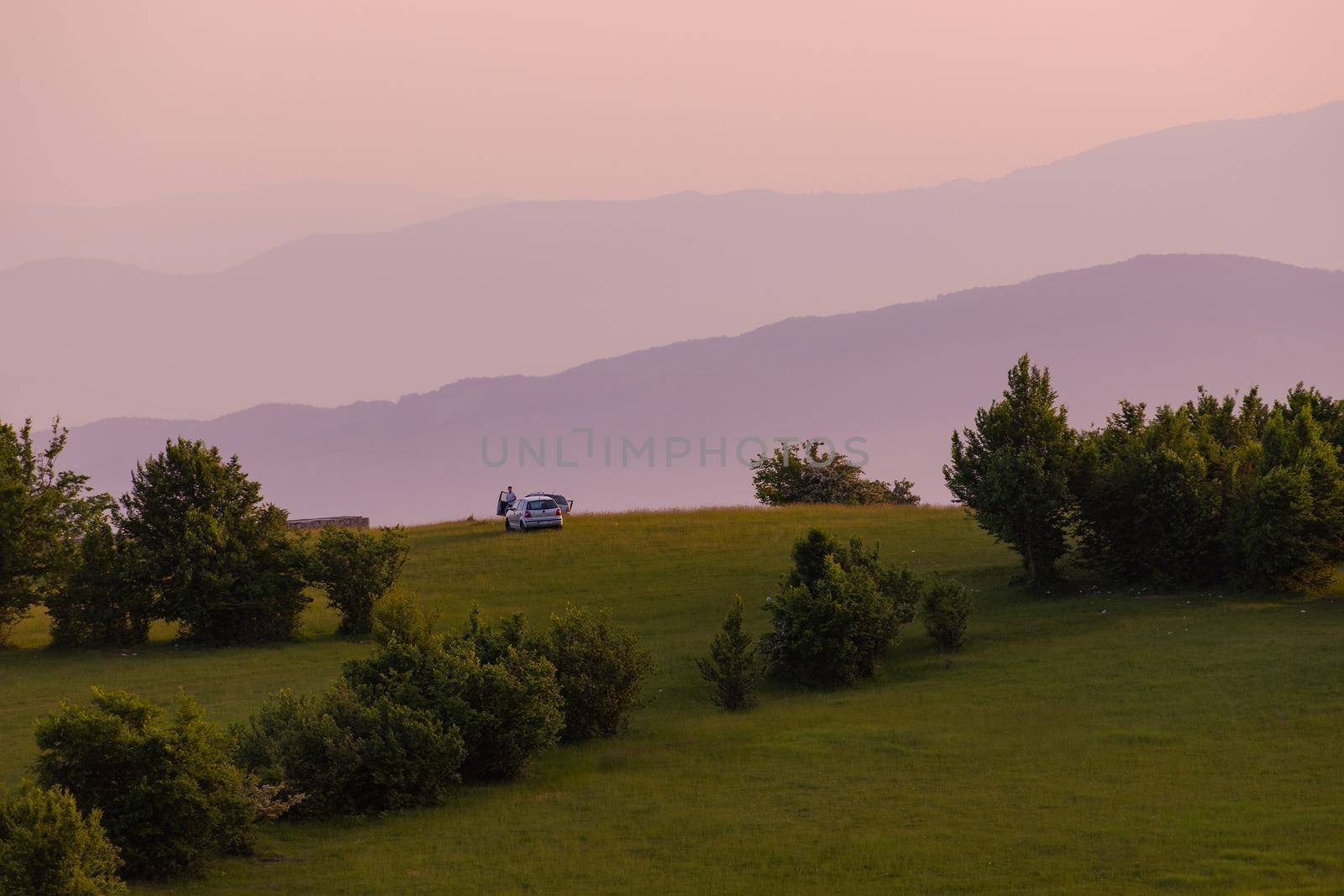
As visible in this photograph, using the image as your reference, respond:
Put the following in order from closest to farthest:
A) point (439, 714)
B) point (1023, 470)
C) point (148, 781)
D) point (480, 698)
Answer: point (148, 781) → point (439, 714) → point (480, 698) → point (1023, 470)

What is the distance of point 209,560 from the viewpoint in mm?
39031

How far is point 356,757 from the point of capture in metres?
21.2

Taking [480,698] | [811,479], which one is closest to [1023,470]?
[480,698]

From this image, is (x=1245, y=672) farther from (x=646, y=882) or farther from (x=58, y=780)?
(x=58, y=780)

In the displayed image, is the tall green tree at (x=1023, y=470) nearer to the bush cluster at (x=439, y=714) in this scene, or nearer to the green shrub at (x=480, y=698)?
the bush cluster at (x=439, y=714)

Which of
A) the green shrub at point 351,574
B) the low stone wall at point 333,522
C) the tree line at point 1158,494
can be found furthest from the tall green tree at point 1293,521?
the low stone wall at point 333,522

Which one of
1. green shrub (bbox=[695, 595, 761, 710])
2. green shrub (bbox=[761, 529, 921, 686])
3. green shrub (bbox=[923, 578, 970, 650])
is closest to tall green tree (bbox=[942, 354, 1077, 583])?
green shrub (bbox=[923, 578, 970, 650])

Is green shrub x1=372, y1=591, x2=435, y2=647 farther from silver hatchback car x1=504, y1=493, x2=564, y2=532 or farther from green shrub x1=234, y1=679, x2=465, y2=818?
silver hatchback car x1=504, y1=493, x2=564, y2=532

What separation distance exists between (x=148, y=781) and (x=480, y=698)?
267 inches

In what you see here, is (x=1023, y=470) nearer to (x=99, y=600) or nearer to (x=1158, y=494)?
(x=1158, y=494)

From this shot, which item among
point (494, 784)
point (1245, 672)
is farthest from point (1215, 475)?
point (494, 784)

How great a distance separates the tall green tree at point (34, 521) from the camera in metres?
38.6

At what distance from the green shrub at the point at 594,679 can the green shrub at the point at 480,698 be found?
77.5 inches

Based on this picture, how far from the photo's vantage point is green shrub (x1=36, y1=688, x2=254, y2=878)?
687 inches
